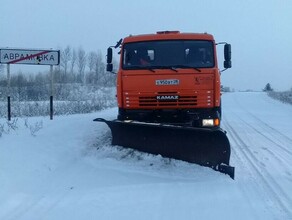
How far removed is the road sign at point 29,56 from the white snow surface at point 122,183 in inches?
137

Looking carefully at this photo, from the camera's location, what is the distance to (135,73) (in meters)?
9.19

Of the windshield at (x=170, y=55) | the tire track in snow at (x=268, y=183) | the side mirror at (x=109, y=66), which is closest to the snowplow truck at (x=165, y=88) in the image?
the windshield at (x=170, y=55)

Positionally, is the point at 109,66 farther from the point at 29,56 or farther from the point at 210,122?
the point at 29,56

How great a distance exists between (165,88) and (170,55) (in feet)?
Answer: 3.02

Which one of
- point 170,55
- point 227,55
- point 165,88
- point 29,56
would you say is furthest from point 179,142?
point 29,56

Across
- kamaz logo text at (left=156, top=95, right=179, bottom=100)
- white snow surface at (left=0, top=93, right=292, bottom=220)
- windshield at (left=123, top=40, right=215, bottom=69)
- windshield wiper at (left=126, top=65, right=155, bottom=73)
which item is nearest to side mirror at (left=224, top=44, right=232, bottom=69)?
windshield at (left=123, top=40, right=215, bottom=69)

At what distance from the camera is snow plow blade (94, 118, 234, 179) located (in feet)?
23.4

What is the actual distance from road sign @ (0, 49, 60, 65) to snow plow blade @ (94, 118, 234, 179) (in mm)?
5296

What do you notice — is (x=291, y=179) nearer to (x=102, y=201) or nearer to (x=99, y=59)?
(x=102, y=201)

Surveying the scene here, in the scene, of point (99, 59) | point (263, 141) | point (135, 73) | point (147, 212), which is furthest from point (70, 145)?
point (99, 59)

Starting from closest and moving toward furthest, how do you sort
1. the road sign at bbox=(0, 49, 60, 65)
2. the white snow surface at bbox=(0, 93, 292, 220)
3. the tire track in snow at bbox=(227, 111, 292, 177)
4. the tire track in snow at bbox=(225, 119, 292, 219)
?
the white snow surface at bbox=(0, 93, 292, 220), the tire track in snow at bbox=(225, 119, 292, 219), the tire track in snow at bbox=(227, 111, 292, 177), the road sign at bbox=(0, 49, 60, 65)

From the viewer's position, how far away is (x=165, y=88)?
8.96 metres

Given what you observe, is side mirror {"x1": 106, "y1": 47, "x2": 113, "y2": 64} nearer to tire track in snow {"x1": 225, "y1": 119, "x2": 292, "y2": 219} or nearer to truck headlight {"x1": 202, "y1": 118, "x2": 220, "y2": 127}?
truck headlight {"x1": 202, "y1": 118, "x2": 220, "y2": 127}

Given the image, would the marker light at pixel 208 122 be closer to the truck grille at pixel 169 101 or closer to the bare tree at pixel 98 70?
the truck grille at pixel 169 101
